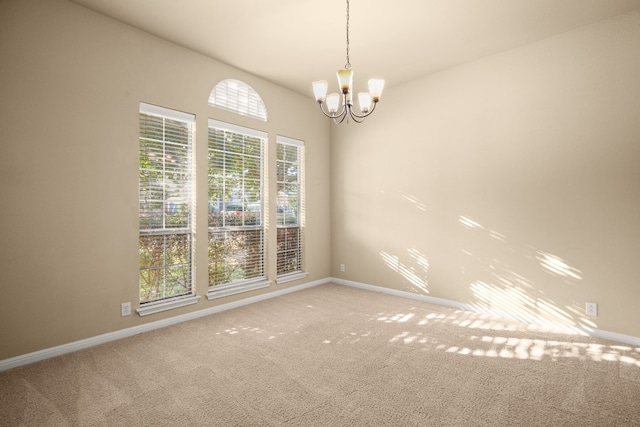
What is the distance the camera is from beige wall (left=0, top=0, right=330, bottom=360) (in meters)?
2.57

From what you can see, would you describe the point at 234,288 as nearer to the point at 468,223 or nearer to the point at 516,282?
the point at 468,223

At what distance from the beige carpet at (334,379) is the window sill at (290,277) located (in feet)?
3.92

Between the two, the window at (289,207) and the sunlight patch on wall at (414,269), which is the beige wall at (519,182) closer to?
the sunlight patch on wall at (414,269)

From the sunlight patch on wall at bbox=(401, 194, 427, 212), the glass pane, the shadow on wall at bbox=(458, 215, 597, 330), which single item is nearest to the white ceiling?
the sunlight patch on wall at bbox=(401, 194, 427, 212)

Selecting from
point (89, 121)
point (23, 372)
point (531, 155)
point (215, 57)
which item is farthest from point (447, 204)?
point (23, 372)

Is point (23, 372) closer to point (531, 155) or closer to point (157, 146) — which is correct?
point (157, 146)

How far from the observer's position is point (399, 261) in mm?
4664

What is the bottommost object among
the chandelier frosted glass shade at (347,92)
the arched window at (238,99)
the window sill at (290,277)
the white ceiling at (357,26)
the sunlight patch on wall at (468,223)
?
the window sill at (290,277)

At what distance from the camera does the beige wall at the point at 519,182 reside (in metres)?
3.05

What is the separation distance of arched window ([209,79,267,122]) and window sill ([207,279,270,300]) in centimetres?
226

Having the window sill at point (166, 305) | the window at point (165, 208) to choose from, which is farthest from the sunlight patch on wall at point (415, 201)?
the window sill at point (166, 305)

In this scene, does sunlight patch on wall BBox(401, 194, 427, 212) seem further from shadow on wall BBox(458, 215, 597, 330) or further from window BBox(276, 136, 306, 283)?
window BBox(276, 136, 306, 283)

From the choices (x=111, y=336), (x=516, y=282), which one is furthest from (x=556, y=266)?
(x=111, y=336)

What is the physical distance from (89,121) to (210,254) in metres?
1.85
